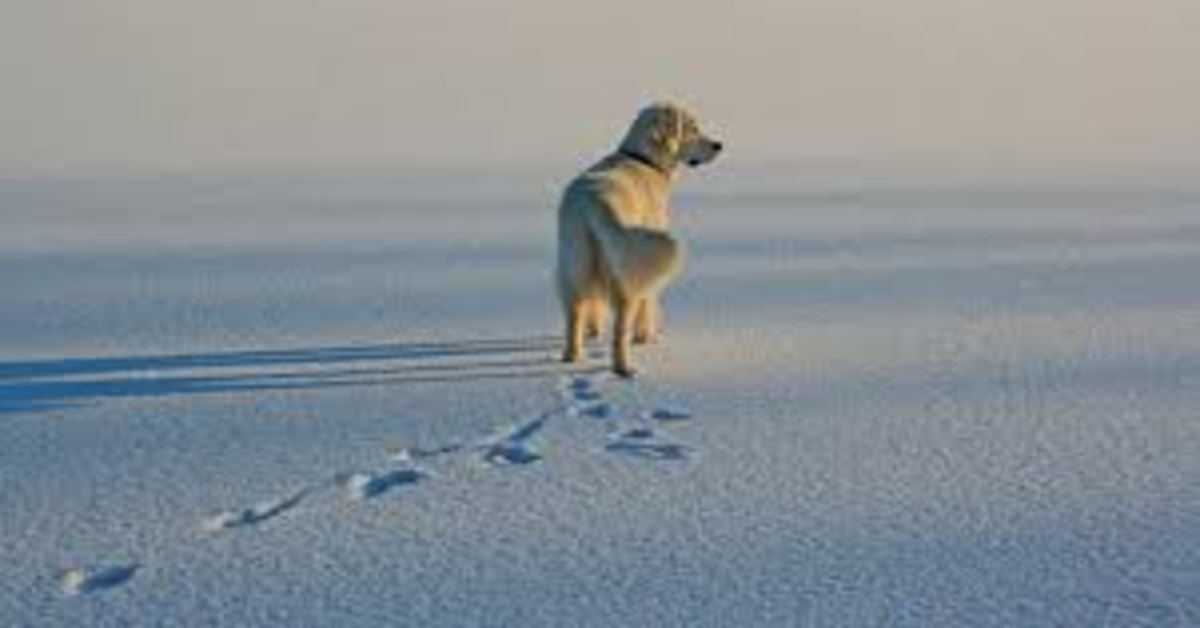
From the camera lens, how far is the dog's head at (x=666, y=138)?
214 inches

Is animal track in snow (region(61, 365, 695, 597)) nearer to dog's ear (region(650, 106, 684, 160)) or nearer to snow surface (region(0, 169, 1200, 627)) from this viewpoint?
snow surface (region(0, 169, 1200, 627))

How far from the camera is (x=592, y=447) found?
394 centimetres

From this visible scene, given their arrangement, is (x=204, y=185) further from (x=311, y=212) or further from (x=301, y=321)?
(x=301, y=321)

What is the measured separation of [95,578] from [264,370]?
219cm

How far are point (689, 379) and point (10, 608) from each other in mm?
2678

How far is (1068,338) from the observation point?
5.78 meters

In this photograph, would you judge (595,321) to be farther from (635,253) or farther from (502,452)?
(502,452)

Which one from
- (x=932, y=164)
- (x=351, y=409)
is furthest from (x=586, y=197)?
(x=932, y=164)

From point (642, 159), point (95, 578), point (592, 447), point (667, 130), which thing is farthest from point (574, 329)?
point (95, 578)

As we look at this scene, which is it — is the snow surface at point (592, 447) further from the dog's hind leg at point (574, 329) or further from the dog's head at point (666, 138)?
the dog's head at point (666, 138)

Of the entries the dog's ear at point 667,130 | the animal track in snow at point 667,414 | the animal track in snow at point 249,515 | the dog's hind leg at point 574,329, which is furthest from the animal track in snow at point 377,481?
the dog's ear at point 667,130

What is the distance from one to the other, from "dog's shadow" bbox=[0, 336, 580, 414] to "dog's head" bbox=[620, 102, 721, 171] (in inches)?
35.2

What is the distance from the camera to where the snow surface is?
2.81 meters

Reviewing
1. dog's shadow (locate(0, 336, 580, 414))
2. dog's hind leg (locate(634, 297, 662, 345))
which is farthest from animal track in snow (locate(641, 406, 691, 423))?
dog's hind leg (locate(634, 297, 662, 345))
